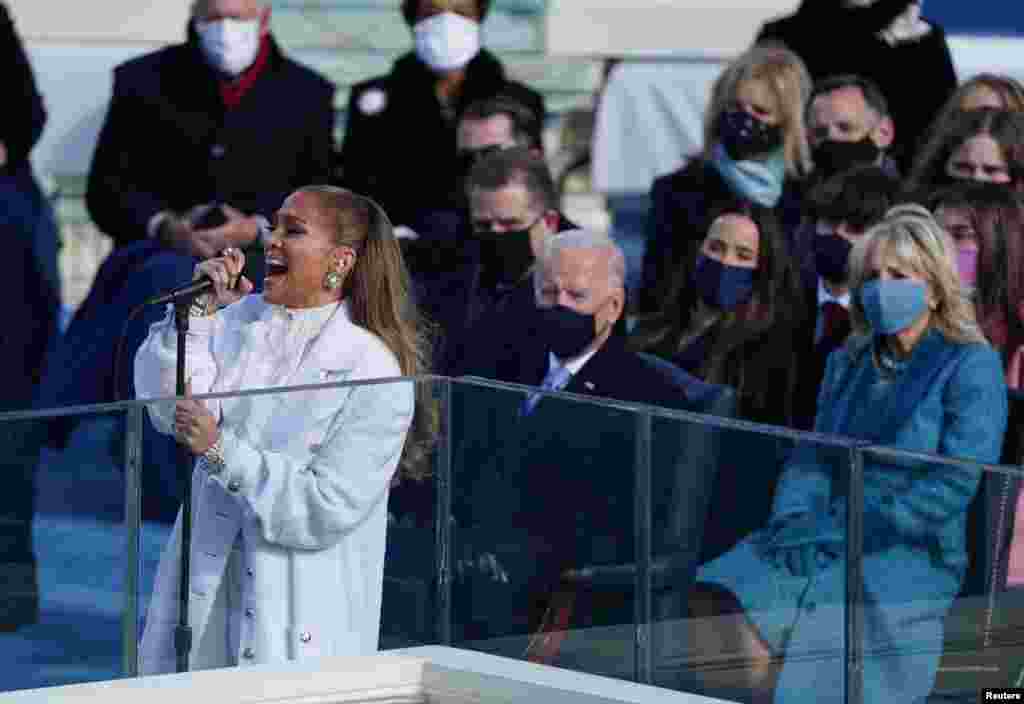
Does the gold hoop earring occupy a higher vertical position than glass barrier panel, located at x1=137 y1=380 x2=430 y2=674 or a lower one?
higher

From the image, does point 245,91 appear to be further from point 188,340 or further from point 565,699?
point 565,699

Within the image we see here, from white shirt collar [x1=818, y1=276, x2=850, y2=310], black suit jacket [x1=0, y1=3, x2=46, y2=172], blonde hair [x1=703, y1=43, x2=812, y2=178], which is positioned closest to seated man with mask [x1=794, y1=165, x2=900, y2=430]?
white shirt collar [x1=818, y1=276, x2=850, y2=310]

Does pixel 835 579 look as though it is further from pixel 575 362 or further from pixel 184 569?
pixel 575 362

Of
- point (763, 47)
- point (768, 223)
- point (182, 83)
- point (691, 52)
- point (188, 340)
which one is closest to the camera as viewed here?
point (188, 340)

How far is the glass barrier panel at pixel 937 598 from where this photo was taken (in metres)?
5.47

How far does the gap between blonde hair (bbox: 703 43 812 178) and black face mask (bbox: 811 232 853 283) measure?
786mm

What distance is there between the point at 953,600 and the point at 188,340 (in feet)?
5.62

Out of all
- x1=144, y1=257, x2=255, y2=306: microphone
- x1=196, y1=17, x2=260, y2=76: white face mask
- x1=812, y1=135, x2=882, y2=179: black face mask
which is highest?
x1=196, y1=17, x2=260, y2=76: white face mask

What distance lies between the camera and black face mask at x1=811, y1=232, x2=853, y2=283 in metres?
8.24

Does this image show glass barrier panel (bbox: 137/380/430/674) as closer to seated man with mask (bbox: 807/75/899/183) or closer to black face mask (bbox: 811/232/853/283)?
black face mask (bbox: 811/232/853/283)


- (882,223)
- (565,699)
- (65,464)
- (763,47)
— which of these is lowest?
(565,699)

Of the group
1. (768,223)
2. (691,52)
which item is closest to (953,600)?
(768,223)

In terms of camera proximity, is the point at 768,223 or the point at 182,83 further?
the point at 182,83

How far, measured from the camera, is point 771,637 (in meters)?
5.71
